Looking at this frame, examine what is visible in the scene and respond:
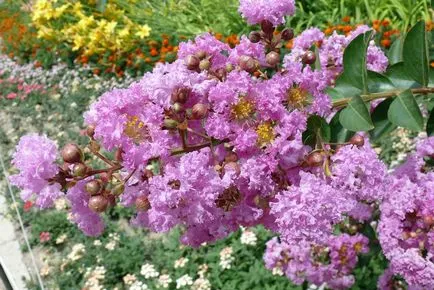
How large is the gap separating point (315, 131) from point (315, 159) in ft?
0.27

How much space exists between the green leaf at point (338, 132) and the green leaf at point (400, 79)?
0.11 meters

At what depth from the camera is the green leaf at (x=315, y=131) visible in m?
0.94

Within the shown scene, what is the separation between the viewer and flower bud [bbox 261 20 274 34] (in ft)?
3.59

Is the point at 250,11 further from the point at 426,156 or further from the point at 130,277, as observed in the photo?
the point at 130,277

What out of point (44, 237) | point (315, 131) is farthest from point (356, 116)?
point (44, 237)

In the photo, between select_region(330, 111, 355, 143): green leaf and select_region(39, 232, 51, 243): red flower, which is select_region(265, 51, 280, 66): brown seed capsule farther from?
select_region(39, 232, 51, 243): red flower

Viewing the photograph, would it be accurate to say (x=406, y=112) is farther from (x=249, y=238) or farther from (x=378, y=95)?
(x=249, y=238)

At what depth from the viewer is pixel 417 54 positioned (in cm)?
94

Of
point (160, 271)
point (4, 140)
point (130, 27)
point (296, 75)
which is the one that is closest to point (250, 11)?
point (296, 75)

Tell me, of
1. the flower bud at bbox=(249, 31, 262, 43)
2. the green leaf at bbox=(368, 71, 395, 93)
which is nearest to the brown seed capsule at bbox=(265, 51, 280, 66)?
the flower bud at bbox=(249, 31, 262, 43)

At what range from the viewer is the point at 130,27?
4695mm

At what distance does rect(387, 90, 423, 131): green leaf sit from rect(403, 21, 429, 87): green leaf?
0.23 ft

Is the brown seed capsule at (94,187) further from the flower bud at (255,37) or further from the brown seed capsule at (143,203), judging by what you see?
the flower bud at (255,37)

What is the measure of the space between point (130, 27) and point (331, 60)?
12.2 feet
